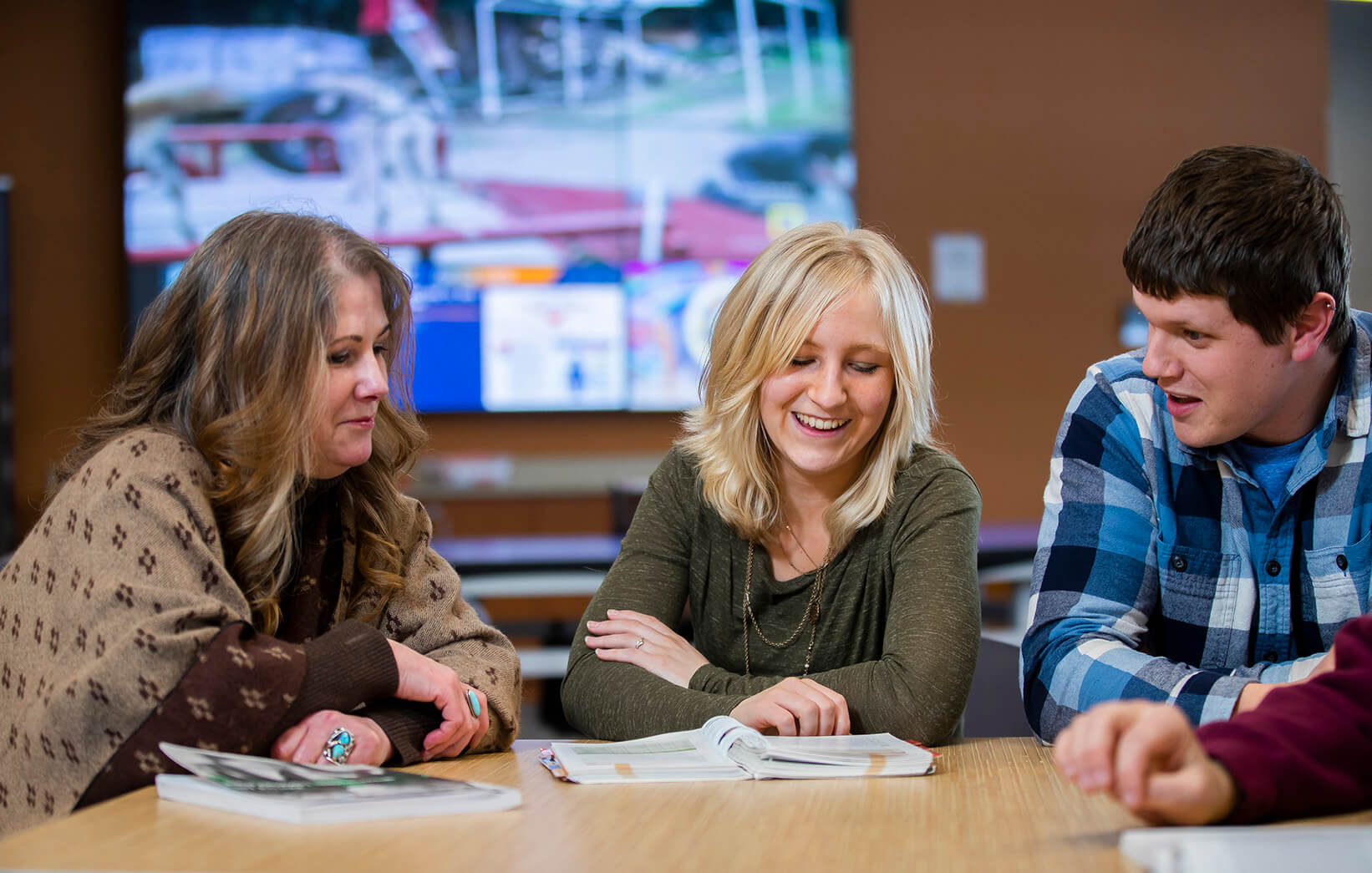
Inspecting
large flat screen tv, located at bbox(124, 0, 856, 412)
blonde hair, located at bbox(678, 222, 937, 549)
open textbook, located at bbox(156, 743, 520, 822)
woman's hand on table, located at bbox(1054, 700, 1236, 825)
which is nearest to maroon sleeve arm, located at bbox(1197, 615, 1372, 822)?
woman's hand on table, located at bbox(1054, 700, 1236, 825)

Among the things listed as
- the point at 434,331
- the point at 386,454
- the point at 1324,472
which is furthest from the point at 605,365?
the point at 1324,472

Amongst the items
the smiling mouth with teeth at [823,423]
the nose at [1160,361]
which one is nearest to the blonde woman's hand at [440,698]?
the smiling mouth with teeth at [823,423]

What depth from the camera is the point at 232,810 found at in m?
0.95

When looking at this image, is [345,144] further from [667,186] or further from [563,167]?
[667,186]

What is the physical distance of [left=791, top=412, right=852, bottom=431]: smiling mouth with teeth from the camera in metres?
1.58

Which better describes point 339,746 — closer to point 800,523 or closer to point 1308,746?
point 800,523

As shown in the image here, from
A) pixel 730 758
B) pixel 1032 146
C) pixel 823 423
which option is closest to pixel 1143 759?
pixel 730 758

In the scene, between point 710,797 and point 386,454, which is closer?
point 710,797

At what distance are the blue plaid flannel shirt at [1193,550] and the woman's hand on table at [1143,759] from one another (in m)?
0.48

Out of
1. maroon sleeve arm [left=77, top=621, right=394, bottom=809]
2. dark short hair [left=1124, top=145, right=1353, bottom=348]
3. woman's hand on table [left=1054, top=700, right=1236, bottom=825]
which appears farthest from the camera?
dark short hair [left=1124, top=145, right=1353, bottom=348]

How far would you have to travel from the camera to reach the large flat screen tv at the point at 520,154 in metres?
4.77

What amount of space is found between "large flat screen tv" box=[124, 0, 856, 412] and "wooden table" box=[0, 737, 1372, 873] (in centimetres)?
392

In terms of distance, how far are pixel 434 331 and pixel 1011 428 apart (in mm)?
2553

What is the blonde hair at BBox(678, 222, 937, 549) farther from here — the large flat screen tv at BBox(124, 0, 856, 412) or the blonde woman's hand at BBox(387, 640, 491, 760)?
the large flat screen tv at BBox(124, 0, 856, 412)
